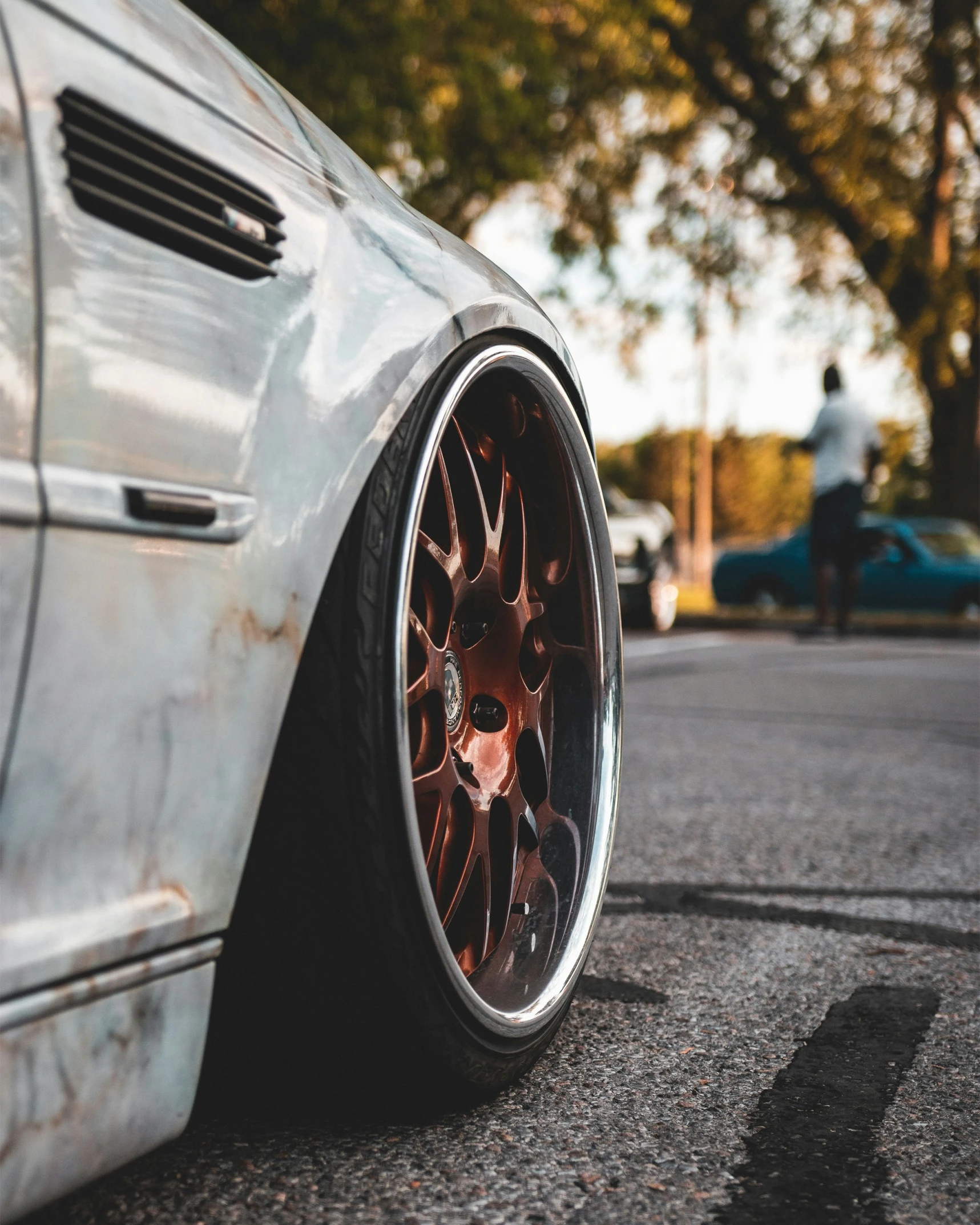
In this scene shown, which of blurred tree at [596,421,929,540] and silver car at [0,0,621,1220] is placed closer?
silver car at [0,0,621,1220]

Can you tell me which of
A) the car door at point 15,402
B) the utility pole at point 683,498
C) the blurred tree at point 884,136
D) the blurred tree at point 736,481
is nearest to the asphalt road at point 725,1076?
the car door at point 15,402

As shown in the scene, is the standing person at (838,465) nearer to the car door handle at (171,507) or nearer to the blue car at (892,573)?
the blue car at (892,573)

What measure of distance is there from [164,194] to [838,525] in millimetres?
8554

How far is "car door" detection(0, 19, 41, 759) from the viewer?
3.02ft

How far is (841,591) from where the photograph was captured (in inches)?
395

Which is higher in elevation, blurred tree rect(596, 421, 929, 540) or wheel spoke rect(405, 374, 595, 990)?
blurred tree rect(596, 421, 929, 540)

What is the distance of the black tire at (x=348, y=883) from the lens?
126 centimetres

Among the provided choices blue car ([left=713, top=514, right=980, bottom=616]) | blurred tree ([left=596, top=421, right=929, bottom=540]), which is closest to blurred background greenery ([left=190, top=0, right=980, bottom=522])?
blue car ([left=713, top=514, right=980, bottom=616])

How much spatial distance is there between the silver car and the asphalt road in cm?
9

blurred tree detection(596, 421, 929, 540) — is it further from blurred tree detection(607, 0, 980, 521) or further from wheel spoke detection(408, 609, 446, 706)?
wheel spoke detection(408, 609, 446, 706)

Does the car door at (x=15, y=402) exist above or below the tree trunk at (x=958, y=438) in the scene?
below

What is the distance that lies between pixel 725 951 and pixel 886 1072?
0.56 metres

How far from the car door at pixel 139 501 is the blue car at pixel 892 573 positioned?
514 inches

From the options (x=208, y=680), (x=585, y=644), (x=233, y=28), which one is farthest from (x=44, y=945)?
(x=233, y=28)
